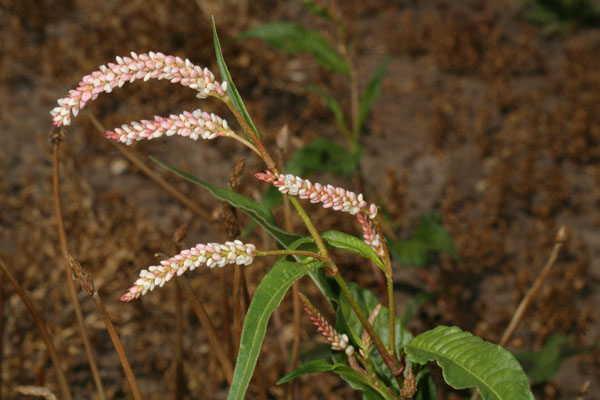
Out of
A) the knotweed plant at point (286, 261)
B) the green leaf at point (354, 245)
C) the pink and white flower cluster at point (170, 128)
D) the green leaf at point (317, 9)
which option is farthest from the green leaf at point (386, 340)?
the green leaf at point (317, 9)

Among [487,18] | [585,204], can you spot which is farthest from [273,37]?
[487,18]

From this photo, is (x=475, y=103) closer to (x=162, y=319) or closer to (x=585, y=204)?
(x=585, y=204)

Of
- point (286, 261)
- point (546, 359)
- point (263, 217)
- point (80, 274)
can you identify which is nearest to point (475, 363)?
point (286, 261)

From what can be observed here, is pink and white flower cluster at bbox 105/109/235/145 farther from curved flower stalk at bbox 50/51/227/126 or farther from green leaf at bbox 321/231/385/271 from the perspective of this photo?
green leaf at bbox 321/231/385/271

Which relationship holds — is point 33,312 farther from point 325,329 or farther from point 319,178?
point 319,178

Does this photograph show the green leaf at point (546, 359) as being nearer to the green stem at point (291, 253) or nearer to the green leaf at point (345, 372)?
the green leaf at point (345, 372)

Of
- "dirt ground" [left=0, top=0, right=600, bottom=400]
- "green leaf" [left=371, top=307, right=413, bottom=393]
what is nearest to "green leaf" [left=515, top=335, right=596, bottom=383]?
"dirt ground" [left=0, top=0, right=600, bottom=400]
